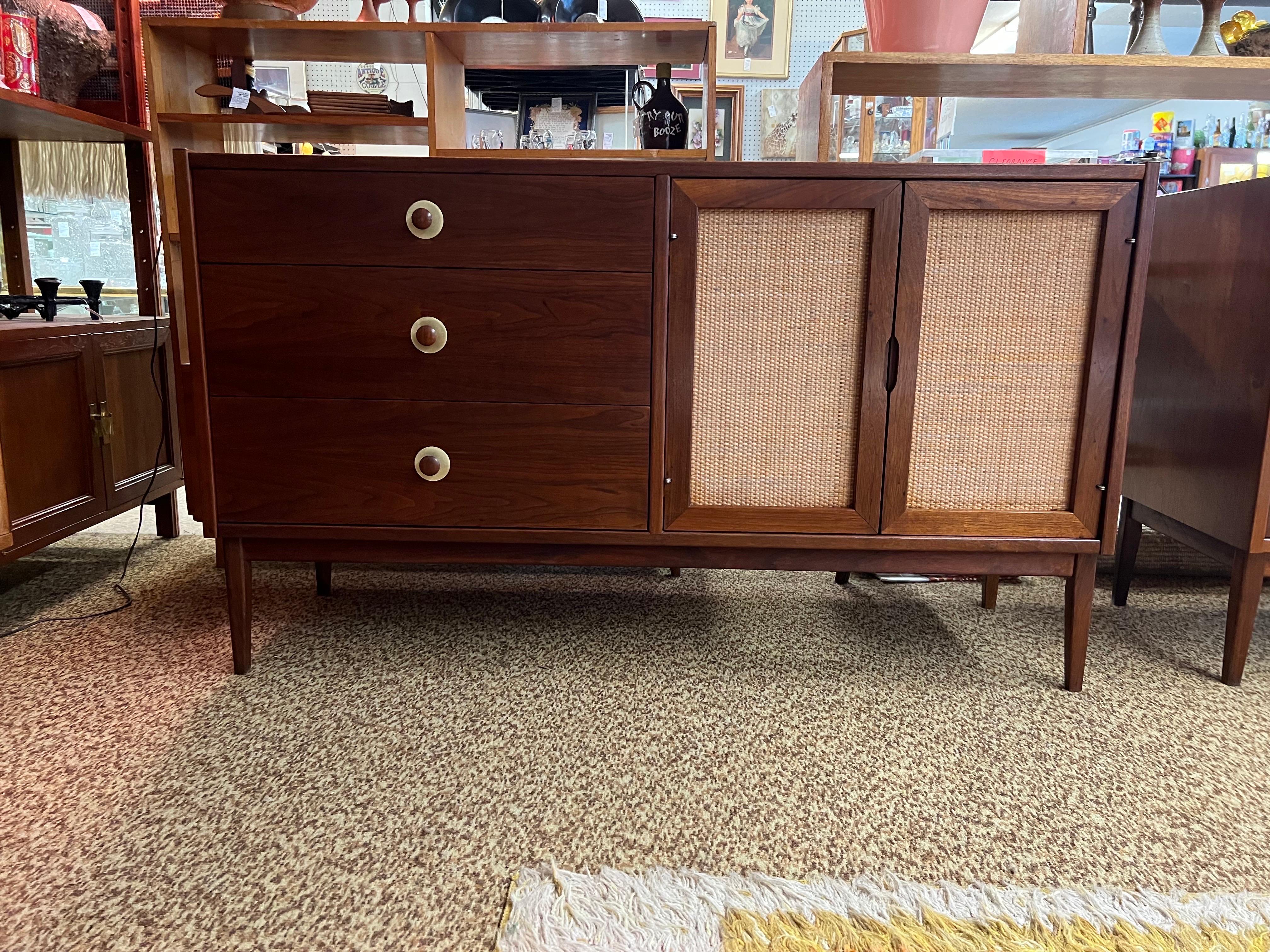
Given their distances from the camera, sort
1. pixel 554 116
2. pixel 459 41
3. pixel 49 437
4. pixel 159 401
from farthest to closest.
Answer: pixel 554 116 < pixel 159 401 < pixel 459 41 < pixel 49 437

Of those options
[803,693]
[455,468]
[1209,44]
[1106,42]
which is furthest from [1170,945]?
[1106,42]

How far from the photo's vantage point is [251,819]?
982 mm

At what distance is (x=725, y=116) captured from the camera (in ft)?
12.3

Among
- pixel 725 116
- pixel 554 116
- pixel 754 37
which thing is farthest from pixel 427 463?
pixel 754 37

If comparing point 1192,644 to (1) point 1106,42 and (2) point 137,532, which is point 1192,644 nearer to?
(2) point 137,532

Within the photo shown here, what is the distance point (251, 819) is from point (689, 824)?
1.68 ft

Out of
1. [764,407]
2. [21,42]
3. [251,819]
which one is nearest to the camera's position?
[251,819]

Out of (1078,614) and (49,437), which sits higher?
(49,437)

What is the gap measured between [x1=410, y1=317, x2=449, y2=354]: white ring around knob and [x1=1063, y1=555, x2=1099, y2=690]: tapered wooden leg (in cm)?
104

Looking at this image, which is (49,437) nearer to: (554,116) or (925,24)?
(554,116)

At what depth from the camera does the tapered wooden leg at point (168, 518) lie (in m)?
2.18

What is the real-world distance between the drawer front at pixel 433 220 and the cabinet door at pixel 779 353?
0.10 meters

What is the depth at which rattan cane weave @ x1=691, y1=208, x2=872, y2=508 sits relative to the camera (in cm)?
123

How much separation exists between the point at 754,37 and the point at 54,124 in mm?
2776
